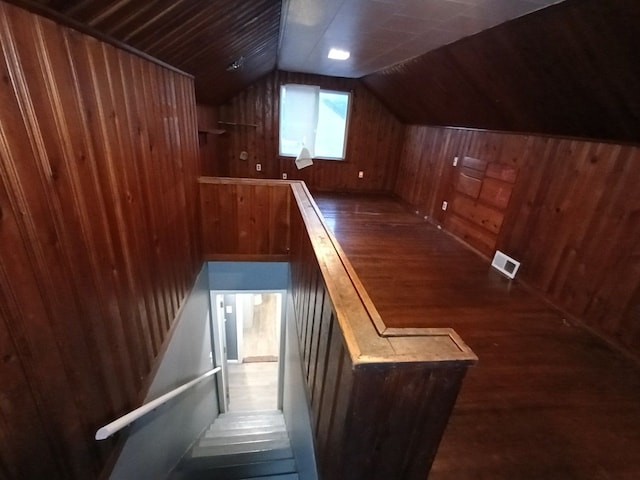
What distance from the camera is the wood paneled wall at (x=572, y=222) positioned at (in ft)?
7.37

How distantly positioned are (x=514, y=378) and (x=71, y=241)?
2.48 meters

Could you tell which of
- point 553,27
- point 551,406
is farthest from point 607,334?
point 553,27

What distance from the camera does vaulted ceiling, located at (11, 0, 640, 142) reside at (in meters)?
1.60

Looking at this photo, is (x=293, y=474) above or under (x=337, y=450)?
under

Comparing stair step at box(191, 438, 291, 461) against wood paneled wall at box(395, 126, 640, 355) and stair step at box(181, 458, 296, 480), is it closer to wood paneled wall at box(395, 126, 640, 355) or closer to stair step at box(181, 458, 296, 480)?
stair step at box(181, 458, 296, 480)

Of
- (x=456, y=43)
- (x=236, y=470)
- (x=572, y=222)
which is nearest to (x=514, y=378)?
(x=572, y=222)

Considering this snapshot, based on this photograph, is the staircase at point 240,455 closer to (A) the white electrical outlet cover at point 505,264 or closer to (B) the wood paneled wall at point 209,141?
(A) the white electrical outlet cover at point 505,264

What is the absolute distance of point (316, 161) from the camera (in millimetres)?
5816

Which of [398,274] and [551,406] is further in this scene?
[398,274]

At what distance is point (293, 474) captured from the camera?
300 cm

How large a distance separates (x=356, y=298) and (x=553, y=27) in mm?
2084

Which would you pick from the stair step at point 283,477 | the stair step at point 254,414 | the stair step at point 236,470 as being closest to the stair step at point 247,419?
the stair step at point 254,414

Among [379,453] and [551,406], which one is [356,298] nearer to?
[379,453]

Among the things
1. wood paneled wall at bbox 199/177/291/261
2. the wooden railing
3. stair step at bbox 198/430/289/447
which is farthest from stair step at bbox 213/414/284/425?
the wooden railing
